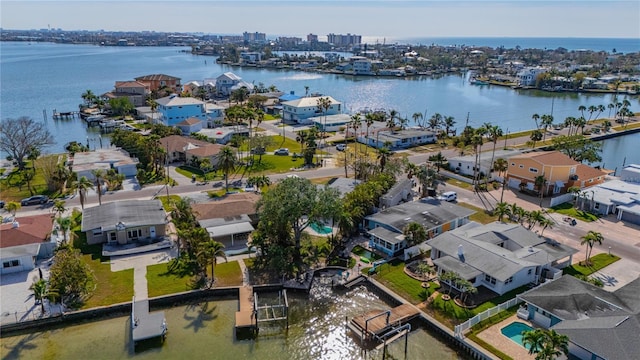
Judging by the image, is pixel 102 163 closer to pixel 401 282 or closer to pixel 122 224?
pixel 122 224

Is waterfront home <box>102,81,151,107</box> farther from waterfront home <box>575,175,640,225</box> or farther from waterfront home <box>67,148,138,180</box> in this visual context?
waterfront home <box>575,175,640,225</box>

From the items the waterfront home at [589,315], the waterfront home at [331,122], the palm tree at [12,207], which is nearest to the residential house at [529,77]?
the waterfront home at [331,122]

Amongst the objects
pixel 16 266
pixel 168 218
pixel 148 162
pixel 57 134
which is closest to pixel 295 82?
pixel 57 134

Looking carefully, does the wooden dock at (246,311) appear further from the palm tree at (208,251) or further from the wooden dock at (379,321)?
the wooden dock at (379,321)

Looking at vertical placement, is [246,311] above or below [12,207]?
below

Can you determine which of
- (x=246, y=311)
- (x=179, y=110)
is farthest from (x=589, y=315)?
(x=179, y=110)

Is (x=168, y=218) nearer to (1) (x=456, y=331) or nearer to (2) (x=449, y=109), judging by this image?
(1) (x=456, y=331)

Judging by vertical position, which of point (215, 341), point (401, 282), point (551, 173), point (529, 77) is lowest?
point (215, 341)
